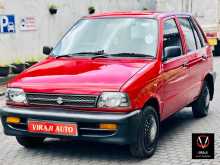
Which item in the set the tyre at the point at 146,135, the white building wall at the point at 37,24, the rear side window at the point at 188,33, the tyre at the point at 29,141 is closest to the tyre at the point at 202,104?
the rear side window at the point at 188,33

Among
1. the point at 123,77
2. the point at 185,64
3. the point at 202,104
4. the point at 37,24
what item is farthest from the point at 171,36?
the point at 37,24

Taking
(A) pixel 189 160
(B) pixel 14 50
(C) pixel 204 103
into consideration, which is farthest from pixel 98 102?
(B) pixel 14 50

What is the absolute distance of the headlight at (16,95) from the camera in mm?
5965

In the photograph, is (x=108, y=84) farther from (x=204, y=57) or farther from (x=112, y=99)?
(x=204, y=57)

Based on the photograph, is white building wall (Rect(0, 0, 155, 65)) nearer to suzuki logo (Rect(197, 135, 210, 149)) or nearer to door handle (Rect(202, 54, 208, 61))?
door handle (Rect(202, 54, 208, 61))

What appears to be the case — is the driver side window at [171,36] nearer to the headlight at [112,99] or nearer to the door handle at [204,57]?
the door handle at [204,57]

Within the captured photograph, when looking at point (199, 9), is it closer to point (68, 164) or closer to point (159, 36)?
point (159, 36)

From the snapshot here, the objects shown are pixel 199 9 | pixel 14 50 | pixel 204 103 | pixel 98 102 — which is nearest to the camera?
pixel 98 102

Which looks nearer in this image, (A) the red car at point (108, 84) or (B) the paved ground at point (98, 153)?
(A) the red car at point (108, 84)

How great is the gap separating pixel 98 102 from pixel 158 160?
3.58ft

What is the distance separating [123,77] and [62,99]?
0.73m

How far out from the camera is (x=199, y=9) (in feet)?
70.5

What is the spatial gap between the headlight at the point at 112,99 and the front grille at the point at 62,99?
3.1 inches

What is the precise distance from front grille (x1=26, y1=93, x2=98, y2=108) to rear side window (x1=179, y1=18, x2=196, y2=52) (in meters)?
2.62
